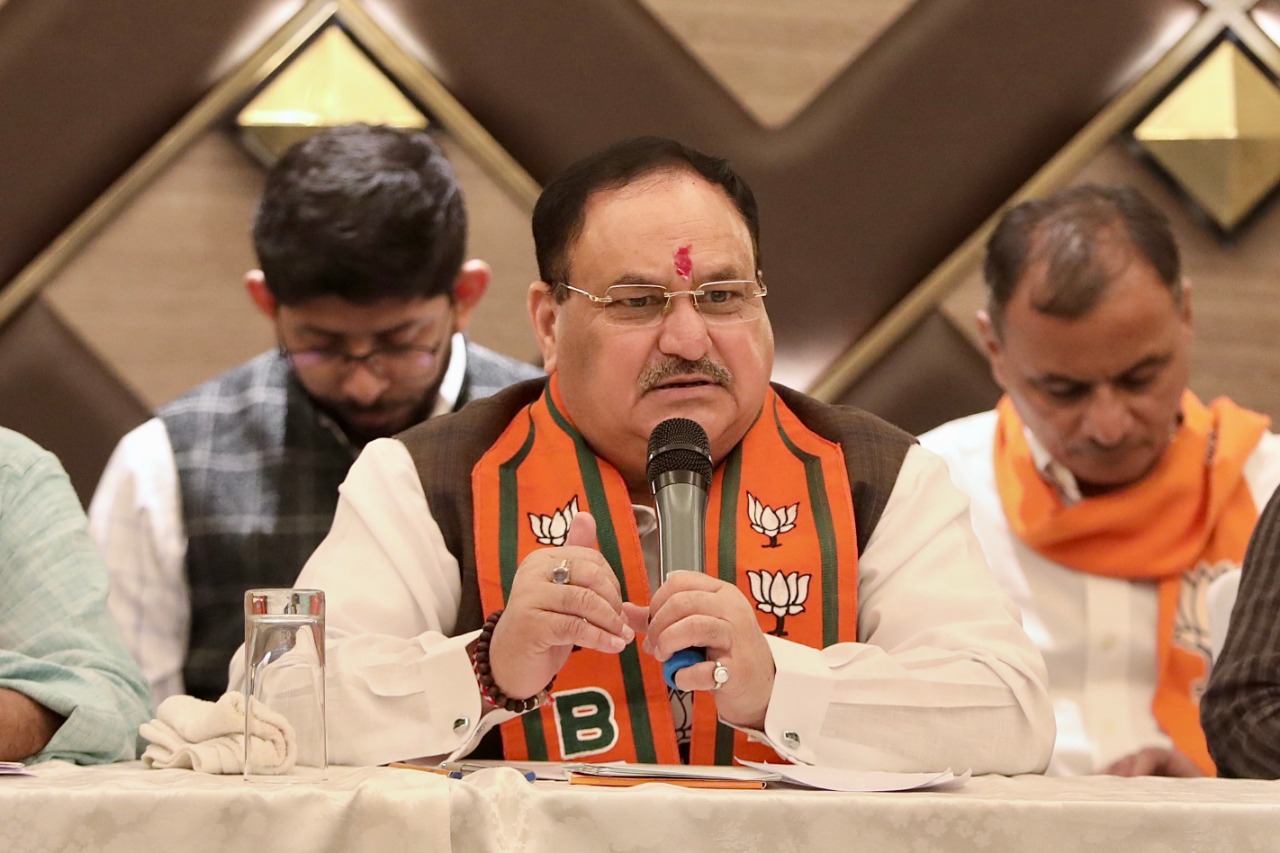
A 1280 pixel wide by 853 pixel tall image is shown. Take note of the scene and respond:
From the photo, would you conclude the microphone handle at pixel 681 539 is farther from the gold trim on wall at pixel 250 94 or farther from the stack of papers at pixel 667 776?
the gold trim on wall at pixel 250 94

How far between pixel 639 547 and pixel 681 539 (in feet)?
1.21

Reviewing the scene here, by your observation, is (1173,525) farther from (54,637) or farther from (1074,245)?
(54,637)

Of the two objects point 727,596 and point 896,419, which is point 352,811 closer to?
point 727,596

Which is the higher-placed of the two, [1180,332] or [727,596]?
[1180,332]

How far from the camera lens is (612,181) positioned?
1794 mm

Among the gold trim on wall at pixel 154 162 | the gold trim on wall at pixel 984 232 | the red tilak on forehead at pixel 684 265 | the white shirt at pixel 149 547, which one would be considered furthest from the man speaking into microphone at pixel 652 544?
the gold trim on wall at pixel 154 162

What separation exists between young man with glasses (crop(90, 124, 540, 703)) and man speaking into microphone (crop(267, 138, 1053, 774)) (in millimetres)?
725

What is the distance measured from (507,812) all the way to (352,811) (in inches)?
4.1

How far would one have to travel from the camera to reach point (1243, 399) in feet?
10.0

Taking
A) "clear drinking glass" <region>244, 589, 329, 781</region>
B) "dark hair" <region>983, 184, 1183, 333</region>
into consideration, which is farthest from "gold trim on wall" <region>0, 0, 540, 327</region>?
"clear drinking glass" <region>244, 589, 329, 781</region>

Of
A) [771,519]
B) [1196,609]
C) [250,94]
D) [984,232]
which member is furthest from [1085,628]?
[250,94]

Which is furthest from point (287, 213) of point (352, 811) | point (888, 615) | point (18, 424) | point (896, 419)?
point (352, 811)

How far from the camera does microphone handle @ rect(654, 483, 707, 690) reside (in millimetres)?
1368

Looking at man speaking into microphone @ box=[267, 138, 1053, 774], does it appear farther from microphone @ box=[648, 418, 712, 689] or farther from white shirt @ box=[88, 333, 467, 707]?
white shirt @ box=[88, 333, 467, 707]
